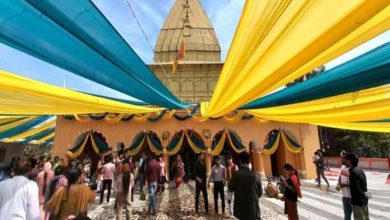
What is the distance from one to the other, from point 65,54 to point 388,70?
3.86 meters

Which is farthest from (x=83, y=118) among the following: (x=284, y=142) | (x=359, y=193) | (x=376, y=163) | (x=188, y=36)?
(x=376, y=163)

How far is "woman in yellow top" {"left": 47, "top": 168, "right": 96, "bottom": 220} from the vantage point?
3031 mm

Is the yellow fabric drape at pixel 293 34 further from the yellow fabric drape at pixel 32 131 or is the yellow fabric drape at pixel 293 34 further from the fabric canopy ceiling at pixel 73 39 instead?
the yellow fabric drape at pixel 32 131

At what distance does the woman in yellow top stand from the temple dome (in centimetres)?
2039

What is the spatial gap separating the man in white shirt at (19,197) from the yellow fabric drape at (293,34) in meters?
2.79

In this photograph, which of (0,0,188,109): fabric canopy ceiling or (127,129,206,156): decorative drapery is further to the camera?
(127,129,206,156): decorative drapery

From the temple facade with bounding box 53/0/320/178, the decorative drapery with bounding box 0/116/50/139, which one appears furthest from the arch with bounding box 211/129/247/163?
the decorative drapery with bounding box 0/116/50/139

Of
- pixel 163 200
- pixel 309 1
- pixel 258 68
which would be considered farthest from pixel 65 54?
pixel 163 200

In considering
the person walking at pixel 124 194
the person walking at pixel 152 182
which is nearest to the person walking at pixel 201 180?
the person walking at pixel 152 182

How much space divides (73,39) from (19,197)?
5.80 feet

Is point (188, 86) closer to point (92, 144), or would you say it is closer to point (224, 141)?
point (224, 141)

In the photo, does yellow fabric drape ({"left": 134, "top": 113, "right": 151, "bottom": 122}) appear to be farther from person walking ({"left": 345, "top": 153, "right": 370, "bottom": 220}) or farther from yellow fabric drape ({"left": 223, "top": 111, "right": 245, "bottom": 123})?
person walking ({"left": 345, "top": 153, "right": 370, "bottom": 220})

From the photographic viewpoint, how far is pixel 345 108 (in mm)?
4980

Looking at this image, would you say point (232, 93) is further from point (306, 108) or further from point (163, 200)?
point (163, 200)
